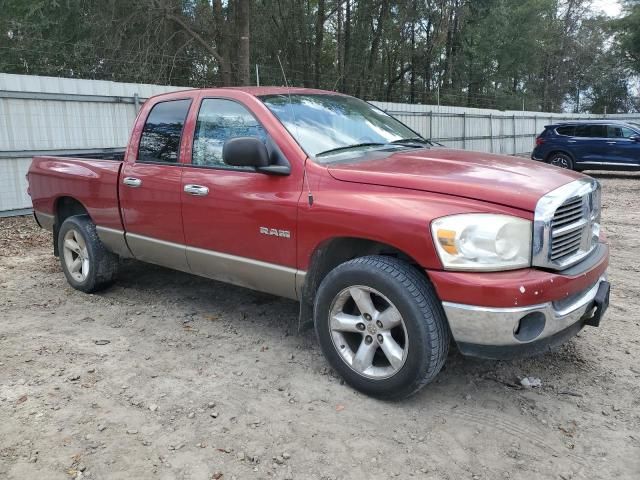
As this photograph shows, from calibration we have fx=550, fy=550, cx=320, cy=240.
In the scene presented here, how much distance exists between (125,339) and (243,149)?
1.81 metres

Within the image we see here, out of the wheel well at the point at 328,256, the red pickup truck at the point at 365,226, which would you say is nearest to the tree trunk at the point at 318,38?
the red pickup truck at the point at 365,226

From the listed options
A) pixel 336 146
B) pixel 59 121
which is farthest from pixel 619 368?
pixel 59 121

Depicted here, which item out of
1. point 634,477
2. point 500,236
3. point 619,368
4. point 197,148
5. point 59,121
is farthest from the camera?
point 59,121

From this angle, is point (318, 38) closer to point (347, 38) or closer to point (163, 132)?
point (347, 38)

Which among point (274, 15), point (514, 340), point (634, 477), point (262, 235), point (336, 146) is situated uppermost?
point (274, 15)

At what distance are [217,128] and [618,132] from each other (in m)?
15.0

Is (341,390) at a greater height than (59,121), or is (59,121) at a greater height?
(59,121)

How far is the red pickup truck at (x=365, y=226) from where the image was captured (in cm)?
279

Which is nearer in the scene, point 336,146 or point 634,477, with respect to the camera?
point 634,477

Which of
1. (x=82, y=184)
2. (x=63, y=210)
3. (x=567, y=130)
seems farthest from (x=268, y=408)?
(x=567, y=130)

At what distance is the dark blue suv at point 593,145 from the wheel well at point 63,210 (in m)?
14.3

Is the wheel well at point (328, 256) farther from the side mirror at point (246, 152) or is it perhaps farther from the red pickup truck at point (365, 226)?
the side mirror at point (246, 152)

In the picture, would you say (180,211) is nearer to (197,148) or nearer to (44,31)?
(197,148)

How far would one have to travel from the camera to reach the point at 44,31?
16359mm
